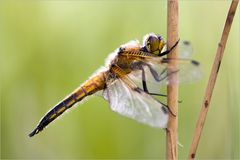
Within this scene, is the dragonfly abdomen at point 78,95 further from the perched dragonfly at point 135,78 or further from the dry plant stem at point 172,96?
the dry plant stem at point 172,96

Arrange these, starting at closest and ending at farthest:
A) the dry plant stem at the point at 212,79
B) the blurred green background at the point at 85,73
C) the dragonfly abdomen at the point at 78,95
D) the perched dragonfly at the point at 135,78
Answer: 1. the dry plant stem at the point at 212,79
2. the perched dragonfly at the point at 135,78
3. the dragonfly abdomen at the point at 78,95
4. the blurred green background at the point at 85,73

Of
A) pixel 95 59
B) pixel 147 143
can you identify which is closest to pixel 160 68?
pixel 147 143

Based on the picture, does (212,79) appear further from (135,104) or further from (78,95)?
(78,95)

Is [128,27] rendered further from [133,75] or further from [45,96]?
[133,75]

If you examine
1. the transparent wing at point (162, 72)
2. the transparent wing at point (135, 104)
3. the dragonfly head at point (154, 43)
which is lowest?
the transparent wing at point (135, 104)

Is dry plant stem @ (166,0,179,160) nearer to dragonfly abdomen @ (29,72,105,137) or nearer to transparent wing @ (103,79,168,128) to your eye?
transparent wing @ (103,79,168,128)

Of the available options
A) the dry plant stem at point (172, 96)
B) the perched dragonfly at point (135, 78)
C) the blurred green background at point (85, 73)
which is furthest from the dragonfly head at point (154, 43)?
the blurred green background at point (85, 73)

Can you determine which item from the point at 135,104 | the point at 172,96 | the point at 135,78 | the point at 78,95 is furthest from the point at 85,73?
the point at 172,96
